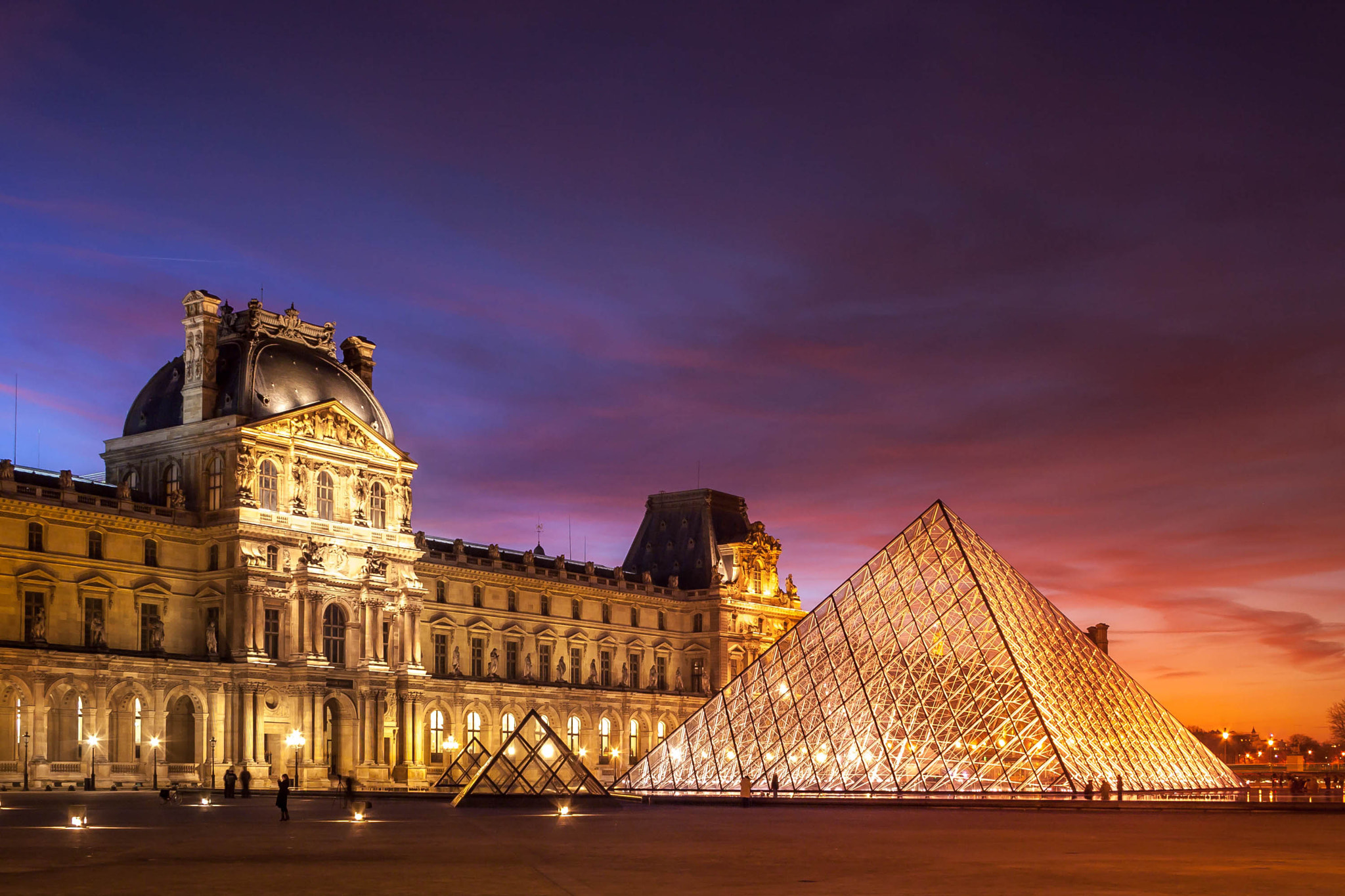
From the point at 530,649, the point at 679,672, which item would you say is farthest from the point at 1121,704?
the point at 679,672

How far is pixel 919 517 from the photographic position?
2239 inches

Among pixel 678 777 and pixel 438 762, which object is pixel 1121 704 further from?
pixel 438 762

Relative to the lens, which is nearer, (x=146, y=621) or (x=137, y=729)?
(x=137, y=729)

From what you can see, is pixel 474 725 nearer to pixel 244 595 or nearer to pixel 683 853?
pixel 244 595

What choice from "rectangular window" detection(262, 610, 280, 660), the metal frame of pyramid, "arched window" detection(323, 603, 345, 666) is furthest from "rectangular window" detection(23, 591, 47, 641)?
the metal frame of pyramid

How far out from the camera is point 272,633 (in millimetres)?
67625

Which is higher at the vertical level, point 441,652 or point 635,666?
point 441,652

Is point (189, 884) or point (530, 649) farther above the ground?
point (530, 649)

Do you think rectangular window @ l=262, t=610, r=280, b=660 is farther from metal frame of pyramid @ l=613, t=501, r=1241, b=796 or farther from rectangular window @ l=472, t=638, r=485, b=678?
metal frame of pyramid @ l=613, t=501, r=1241, b=796

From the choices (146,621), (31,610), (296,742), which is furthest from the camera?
(296,742)

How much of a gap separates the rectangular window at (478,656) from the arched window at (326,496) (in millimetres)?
16031

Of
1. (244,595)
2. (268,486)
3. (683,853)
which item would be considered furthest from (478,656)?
(683,853)

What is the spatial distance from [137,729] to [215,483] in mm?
10749

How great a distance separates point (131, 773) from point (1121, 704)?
35.4 m
